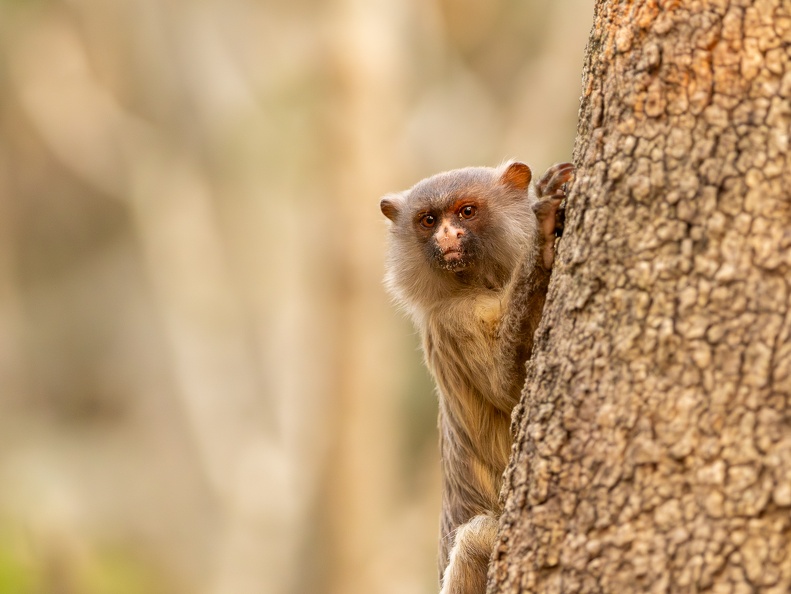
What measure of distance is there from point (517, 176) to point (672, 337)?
308cm

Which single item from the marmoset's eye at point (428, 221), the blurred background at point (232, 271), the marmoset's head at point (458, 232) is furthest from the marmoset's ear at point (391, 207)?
the blurred background at point (232, 271)

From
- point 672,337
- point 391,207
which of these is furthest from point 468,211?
point 672,337

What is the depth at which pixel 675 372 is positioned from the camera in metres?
2.92

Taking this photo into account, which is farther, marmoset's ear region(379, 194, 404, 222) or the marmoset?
marmoset's ear region(379, 194, 404, 222)

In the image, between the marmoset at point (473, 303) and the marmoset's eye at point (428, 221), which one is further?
the marmoset's eye at point (428, 221)

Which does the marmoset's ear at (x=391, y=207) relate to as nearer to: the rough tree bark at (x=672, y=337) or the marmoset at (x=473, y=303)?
the marmoset at (x=473, y=303)

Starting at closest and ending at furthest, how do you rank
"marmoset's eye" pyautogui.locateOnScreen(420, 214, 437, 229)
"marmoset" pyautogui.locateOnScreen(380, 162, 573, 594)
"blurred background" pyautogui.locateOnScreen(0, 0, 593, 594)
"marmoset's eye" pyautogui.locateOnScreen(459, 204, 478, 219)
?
"marmoset" pyautogui.locateOnScreen(380, 162, 573, 594), "marmoset's eye" pyautogui.locateOnScreen(459, 204, 478, 219), "marmoset's eye" pyautogui.locateOnScreen(420, 214, 437, 229), "blurred background" pyautogui.locateOnScreen(0, 0, 593, 594)

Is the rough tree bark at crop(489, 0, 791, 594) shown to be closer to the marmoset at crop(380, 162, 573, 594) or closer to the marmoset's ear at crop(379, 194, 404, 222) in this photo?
the marmoset at crop(380, 162, 573, 594)

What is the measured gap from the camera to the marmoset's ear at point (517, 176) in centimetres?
592

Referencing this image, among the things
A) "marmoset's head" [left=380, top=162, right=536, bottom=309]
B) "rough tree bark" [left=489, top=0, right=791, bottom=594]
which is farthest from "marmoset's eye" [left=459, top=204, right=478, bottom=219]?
"rough tree bark" [left=489, top=0, right=791, bottom=594]

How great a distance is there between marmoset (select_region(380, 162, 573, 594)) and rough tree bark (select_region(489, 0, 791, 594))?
1.12m

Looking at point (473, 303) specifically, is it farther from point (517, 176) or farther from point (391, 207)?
point (391, 207)

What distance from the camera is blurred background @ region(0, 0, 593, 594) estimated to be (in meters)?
14.8

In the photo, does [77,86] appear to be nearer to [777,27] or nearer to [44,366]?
[44,366]
